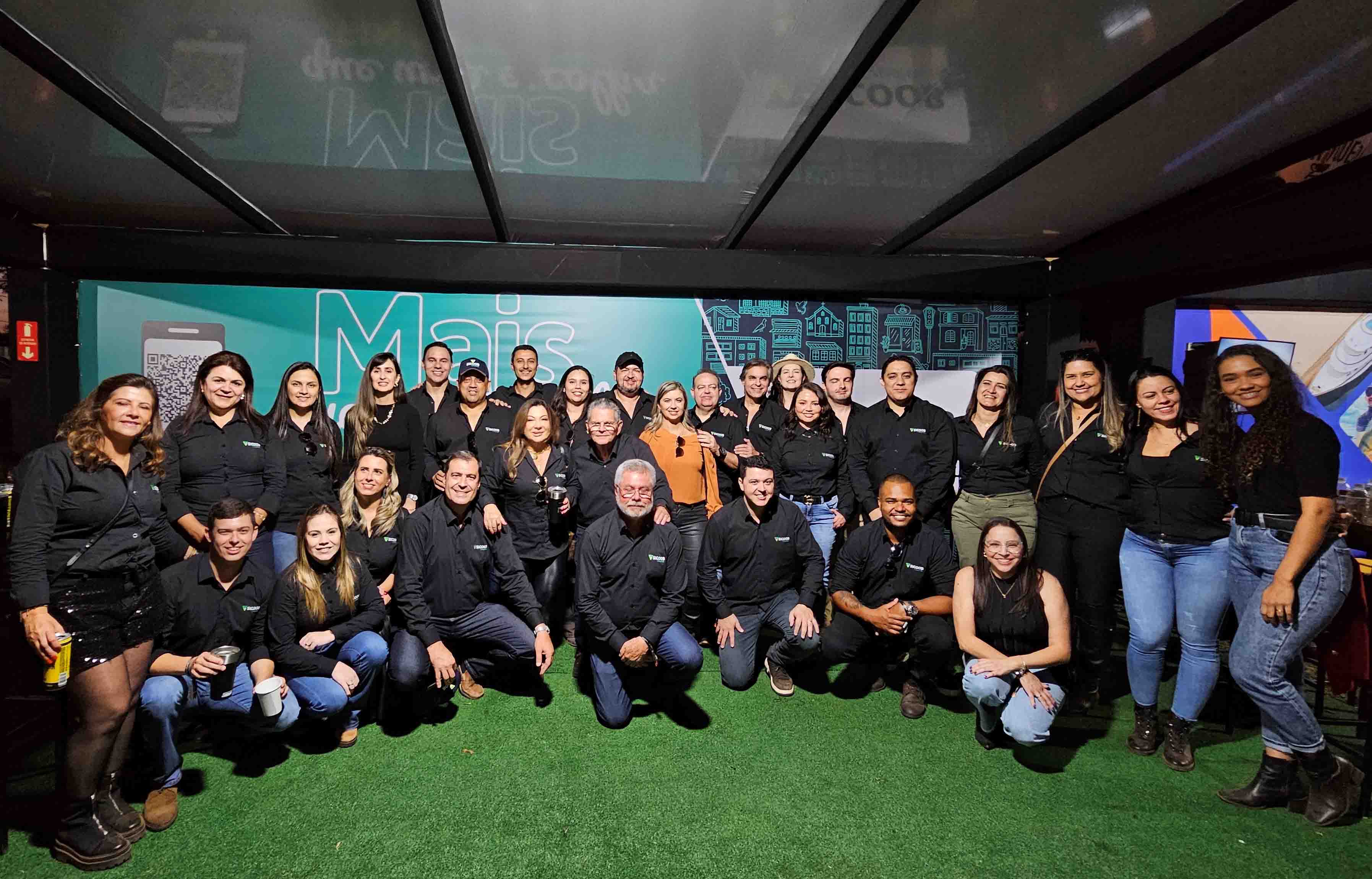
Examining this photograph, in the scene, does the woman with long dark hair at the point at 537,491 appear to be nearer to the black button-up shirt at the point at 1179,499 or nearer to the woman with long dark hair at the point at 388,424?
the woman with long dark hair at the point at 388,424

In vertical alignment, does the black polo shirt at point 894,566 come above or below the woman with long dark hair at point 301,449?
below

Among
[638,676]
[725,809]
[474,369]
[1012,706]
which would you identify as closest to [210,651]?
[638,676]

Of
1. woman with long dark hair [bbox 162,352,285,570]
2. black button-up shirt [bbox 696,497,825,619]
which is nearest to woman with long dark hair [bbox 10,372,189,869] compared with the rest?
woman with long dark hair [bbox 162,352,285,570]

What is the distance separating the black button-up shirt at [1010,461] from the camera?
399 centimetres

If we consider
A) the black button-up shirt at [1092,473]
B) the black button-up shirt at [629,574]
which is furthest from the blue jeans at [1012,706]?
the black button-up shirt at [629,574]

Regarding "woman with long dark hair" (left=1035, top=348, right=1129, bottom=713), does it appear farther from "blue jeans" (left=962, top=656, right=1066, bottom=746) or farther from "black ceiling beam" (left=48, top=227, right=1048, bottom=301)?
"black ceiling beam" (left=48, top=227, right=1048, bottom=301)

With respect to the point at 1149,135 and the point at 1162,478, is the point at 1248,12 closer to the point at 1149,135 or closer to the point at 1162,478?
the point at 1149,135

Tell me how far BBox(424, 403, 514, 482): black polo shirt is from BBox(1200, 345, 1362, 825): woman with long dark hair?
4036 millimetres

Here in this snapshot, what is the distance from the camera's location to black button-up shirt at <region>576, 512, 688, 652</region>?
3.62 metres

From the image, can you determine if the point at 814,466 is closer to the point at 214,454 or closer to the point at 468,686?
the point at 468,686

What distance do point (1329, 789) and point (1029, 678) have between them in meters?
1.15

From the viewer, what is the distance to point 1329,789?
8.88 ft

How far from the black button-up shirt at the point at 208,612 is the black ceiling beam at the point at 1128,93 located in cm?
447

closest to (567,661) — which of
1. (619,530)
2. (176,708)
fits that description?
(619,530)
